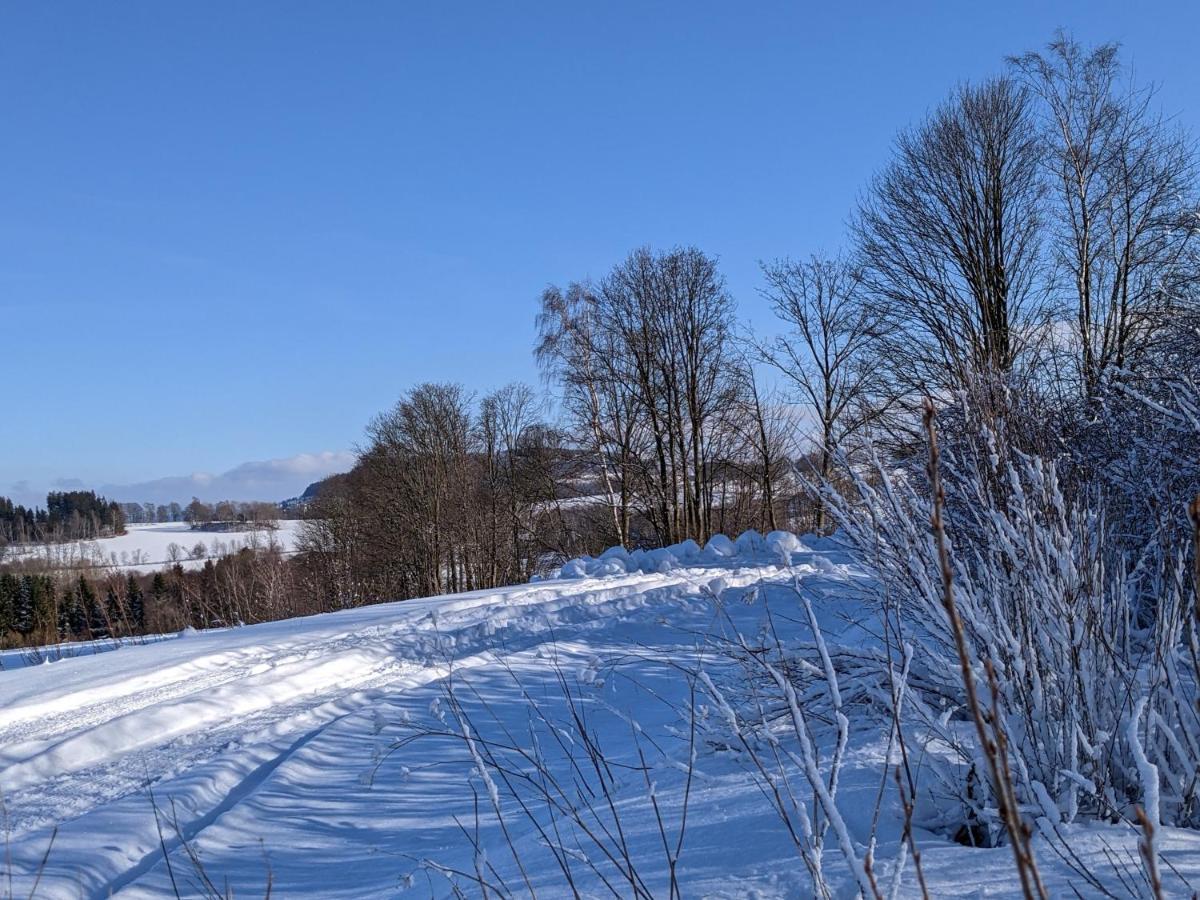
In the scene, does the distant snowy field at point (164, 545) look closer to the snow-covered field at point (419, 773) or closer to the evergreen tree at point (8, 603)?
the evergreen tree at point (8, 603)

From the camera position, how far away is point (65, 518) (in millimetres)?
68062

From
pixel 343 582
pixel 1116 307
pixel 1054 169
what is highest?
pixel 1054 169

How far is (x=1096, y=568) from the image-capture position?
291cm

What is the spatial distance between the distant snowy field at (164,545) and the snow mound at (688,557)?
2821cm

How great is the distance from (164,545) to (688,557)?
6893cm

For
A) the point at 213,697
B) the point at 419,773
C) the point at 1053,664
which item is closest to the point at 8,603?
the point at 213,697

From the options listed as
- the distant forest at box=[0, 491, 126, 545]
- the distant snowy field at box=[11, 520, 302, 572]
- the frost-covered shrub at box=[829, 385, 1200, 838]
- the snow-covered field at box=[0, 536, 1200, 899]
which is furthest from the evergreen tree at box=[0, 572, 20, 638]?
the distant forest at box=[0, 491, 126, 545]

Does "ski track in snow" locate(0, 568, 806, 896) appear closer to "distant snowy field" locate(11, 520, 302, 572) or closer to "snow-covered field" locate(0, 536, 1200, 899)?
"snow-covered field" locate(0, 536, 1200, 899)

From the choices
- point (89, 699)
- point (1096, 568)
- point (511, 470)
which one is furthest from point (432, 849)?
point (511, 470)

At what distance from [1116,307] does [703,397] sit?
1136 centimetres

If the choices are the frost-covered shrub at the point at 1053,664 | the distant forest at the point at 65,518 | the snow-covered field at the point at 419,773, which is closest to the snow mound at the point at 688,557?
the snow-covered field at the point at 419,773

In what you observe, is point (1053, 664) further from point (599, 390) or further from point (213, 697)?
point (599, 390)

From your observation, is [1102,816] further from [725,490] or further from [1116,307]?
[725,490]

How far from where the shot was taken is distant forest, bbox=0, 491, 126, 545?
180 feet
